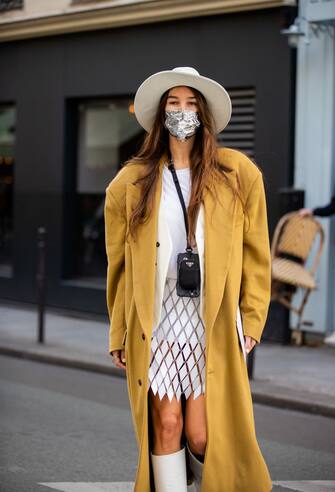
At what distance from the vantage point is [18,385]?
8453 mm

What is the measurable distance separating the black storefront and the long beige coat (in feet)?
22.9

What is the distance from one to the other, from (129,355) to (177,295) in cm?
33

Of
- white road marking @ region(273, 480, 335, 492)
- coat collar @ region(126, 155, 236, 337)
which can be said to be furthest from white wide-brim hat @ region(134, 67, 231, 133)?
white road marking @ region(273, 480, 335, 492)

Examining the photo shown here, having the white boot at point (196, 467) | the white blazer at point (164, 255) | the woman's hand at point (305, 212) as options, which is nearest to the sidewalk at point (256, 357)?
the woman's hand at point (305, 212)

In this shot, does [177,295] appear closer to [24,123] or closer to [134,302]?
[134,302]

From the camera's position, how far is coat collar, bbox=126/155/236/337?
391 centimetres

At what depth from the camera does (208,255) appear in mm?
3932

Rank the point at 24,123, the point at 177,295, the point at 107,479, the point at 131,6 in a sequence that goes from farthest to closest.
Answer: the point at 24,123 < the point at 131,6 < the point at 107,479 < the point at 177,295

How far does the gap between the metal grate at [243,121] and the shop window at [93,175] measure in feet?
6.47

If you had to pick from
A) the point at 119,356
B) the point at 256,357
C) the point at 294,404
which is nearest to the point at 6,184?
the point at 256,357

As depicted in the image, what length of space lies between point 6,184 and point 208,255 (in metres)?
10.9

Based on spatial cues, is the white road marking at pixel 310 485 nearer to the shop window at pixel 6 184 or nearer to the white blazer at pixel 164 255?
the white blazer at pixel 164 255

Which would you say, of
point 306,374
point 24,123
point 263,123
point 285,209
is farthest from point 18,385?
point 24,123

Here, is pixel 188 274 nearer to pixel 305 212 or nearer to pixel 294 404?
pixel 294 404
